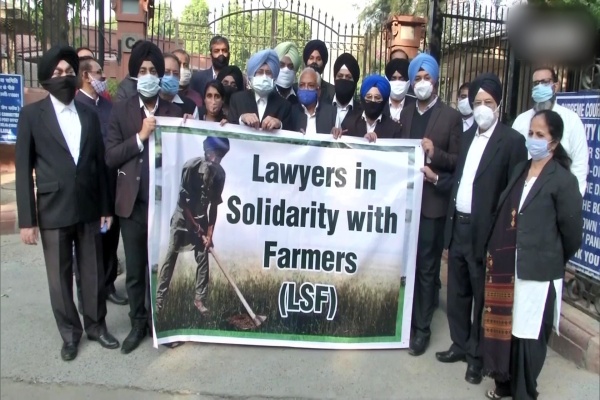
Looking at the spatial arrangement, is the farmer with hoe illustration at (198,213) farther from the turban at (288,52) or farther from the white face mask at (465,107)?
the white face mask at (465,107)

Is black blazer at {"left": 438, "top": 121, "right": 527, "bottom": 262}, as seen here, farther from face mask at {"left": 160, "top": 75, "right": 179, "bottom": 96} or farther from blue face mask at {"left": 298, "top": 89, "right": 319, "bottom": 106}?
face mask at {"left": 160, "top": 75, "right": 179, "bottom": 96}

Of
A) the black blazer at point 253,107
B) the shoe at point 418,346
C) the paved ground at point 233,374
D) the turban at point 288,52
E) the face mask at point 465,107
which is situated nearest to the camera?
the paved ground at point 233,374

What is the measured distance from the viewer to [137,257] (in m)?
3.96

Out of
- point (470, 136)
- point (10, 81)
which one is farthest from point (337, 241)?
point (10, 81)

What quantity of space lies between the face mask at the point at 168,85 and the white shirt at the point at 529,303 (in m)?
2.48

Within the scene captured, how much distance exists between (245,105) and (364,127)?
2.91 ft

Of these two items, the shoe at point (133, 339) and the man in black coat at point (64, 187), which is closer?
the man in black coat at point (64, 187)

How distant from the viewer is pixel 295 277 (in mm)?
4000

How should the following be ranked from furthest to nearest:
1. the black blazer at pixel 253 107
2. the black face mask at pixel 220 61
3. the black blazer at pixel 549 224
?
the black face mask at pixel 220 61 → the black blazer at pixel 253 107 → the black blazer at pixel 549 224

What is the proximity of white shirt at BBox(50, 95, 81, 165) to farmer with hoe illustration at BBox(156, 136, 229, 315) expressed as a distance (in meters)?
0.71

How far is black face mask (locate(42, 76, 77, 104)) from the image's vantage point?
3.68 metres

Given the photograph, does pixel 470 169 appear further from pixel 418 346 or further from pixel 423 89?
pixel 418 346

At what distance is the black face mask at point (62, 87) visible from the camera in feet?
12.1

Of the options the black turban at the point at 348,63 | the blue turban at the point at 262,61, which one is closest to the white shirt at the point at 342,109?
the black turban at the point at 348,63
